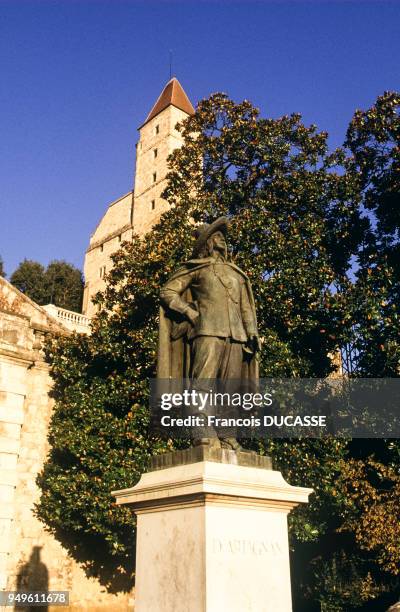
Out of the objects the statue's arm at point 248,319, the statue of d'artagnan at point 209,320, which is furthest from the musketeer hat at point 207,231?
the statue's arm at point 248,319

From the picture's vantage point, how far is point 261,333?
624 inches

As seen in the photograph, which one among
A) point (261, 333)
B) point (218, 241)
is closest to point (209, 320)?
point (218, 241)

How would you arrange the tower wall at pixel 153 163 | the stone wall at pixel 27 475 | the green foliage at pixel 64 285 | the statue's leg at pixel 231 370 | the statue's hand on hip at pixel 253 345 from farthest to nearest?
the green foliage at pixel 64 285 < the tower wall at pixel 153 163 < the stone wall at pixel 27 475 < the statue's hand on hip at pixel 253 345 < the statue's leg at pixel 231 370

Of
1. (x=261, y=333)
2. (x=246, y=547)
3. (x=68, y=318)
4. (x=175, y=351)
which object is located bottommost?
(x=246, y=547)

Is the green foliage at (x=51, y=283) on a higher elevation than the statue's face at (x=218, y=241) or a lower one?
higher

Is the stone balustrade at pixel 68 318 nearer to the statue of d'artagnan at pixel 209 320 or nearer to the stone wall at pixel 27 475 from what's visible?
the stone wall at pixel 27 475

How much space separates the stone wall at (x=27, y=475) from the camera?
691 inches

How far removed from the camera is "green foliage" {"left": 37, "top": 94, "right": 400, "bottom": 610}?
610 inches

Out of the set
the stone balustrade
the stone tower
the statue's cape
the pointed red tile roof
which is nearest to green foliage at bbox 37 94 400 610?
the statue's cape

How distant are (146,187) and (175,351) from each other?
47114 mm

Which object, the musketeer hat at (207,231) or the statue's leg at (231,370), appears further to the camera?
the musketeer hat at (207,231)

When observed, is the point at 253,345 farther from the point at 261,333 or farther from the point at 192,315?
the point at 261,333

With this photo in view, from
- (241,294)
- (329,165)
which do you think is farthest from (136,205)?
(241,294)

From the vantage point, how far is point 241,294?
692 cm
